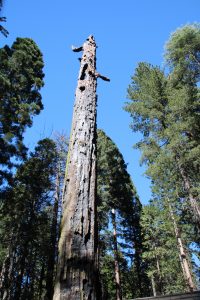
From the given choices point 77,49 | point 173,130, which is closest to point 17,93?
point 173,130

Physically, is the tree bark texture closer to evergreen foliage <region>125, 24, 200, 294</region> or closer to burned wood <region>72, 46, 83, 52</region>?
burned wood <region>72, 46, 83, 52</region>

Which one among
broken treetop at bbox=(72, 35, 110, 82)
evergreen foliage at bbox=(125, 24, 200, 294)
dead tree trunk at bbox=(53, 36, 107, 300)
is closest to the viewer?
dead tree trunk at bbox=(53, 36, 107, 300)

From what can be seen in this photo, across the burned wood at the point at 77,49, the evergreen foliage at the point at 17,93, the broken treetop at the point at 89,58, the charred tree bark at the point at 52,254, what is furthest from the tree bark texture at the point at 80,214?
the charred tree bark at the point at 52,254

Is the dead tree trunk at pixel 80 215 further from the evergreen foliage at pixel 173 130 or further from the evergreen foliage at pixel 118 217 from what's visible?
the evergreen foliage at pixel 118 217

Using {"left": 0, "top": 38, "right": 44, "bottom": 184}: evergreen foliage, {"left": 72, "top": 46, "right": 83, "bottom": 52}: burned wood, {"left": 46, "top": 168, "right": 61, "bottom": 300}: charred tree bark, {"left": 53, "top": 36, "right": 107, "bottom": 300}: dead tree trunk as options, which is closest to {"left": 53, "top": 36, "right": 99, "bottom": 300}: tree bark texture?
{"left": 53, "top": 36, "right": 107, "bottom": 300}: dead tree trunk

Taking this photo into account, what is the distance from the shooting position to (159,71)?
18.5 metres

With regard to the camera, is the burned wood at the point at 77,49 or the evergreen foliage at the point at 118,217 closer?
the burned wood at the point at 77,49

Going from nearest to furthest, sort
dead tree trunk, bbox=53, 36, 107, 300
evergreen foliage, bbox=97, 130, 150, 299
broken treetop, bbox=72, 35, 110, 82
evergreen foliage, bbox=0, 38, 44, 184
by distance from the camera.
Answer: dead tree trunk, bbox=53, 36, 107, 300
broken treetop, bbox=72, 35, 110, 82
evergreen foliage, bbox=0, 38, 44, 184
evergreen foliage, bbox=97, 130, 150, 299

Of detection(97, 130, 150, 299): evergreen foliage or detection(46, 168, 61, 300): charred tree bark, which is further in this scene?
detection(97, 130, 150, 299): evergreen foliage

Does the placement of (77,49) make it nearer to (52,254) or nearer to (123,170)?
(52,254)

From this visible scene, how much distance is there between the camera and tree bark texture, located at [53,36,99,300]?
2.08 metres

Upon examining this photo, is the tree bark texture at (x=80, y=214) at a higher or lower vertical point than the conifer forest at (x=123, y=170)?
lower

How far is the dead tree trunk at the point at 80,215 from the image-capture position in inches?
82.0

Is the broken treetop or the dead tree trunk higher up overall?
the broken treetop
